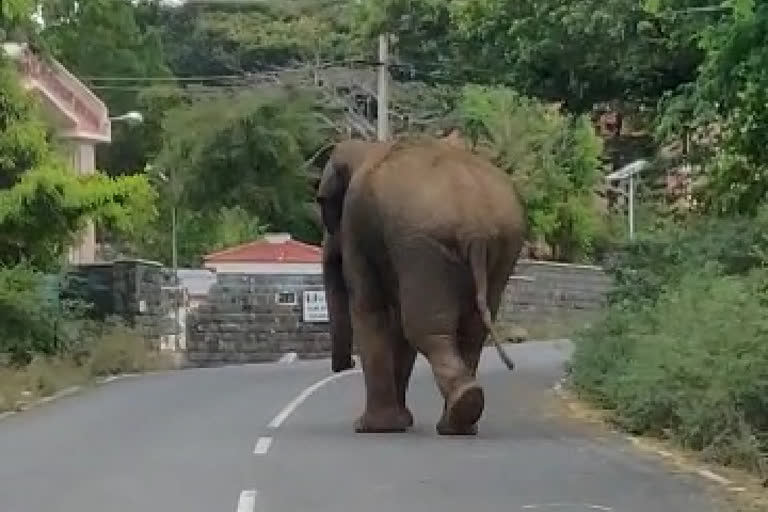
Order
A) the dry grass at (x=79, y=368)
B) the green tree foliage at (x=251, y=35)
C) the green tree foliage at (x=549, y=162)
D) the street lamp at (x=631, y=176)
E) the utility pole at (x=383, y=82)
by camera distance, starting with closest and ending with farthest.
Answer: the dry grass at (x=79, y=368)
the utility pole at (x=383, y=82)
the street lamp at (x=631, y=176)
the green tree foliage at (x=549, y=162)
the green tree foliage at (x=251, y=35)

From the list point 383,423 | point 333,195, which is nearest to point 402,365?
point 383,423

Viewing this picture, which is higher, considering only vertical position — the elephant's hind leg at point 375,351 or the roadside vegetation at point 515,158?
the roadside vegetation at point 515,158

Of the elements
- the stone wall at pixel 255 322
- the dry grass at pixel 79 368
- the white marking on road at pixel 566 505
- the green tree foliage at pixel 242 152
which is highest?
the green tree foliage at pixel 242 152

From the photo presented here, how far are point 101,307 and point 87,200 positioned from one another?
11099 millimetres

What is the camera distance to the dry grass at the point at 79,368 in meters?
28.0

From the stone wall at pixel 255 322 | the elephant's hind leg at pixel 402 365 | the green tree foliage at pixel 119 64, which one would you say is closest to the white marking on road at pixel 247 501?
the elephant's hind leg at pixel 402 365

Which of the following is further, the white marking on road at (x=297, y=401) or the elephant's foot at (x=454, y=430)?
the white marking on road at (x=297, y=401)

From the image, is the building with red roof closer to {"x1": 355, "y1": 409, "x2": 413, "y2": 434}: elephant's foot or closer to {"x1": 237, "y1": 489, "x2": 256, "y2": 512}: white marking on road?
{"x1": 355, "y1": 409, "x2": 413, "y2": 434}: elephant's foot

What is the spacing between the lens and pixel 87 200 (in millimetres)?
29891

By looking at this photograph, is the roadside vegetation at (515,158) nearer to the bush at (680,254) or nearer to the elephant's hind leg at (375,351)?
the bush at (680,254)

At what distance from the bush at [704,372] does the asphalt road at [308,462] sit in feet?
1.80

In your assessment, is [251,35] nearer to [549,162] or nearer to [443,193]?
[549,162]

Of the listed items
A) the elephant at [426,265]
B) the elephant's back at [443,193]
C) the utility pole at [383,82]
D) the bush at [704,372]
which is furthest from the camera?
the utility pole at [383,82]

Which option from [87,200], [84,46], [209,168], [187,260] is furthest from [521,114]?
[87,200]
